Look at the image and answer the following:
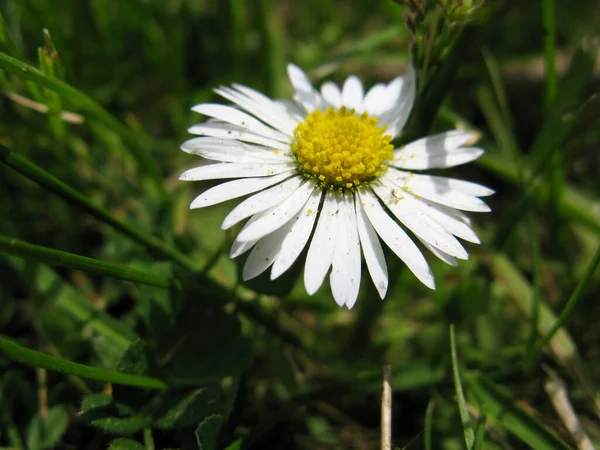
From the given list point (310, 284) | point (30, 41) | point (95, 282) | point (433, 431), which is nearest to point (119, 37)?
point (30, 41)

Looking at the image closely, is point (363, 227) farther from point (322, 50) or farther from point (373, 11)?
point (373, 11)

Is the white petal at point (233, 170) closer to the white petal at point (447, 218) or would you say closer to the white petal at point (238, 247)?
the white petal at point (238, 247)

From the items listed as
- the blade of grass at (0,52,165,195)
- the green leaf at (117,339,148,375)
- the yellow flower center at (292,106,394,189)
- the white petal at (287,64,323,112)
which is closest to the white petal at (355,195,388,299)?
the yellow flower center at (292,106,394,189)

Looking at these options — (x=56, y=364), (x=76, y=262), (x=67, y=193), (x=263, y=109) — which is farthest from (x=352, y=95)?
(x=56, y=364)

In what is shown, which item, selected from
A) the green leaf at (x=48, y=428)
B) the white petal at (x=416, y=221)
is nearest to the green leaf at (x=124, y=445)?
the green leaf at (x=48, y=428)

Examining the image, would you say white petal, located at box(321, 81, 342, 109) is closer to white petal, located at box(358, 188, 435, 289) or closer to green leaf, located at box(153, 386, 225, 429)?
white petal, located at box(358, 188, 435, 289)
